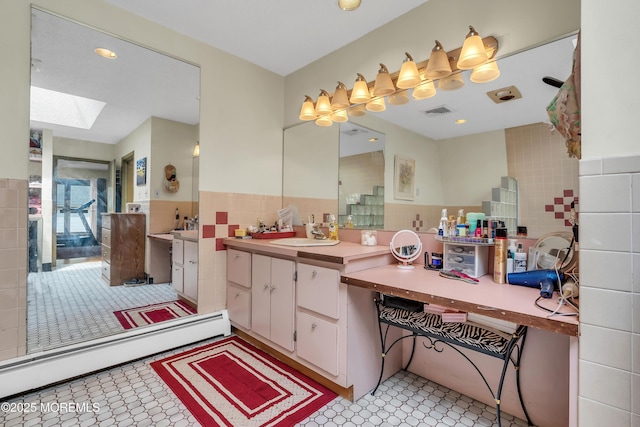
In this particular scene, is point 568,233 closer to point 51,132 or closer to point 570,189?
point 570,189

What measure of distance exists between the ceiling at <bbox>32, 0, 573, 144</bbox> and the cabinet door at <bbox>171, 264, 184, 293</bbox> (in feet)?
3.62

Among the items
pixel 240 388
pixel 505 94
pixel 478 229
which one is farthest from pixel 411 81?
pixel 240 388

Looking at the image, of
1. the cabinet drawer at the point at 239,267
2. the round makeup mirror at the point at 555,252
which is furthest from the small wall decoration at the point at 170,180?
the round makeup mirror at the point at 555,252

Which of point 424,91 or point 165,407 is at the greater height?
point 424,91

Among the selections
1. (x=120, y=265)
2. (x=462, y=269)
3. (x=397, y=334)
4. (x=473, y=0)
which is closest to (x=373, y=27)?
(x=473, y=0)

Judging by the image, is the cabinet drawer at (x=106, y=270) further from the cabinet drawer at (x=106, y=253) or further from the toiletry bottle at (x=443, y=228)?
the toiletry bottle at (x=443, y=228)

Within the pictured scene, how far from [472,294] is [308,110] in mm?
1963

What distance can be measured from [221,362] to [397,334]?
1265 mm

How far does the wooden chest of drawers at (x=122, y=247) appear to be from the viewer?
2.09 metres

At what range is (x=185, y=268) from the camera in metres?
2.44

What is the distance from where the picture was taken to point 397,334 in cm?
195

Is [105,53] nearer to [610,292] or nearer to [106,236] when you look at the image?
[106,236]

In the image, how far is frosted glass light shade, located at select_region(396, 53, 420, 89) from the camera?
1851 mm

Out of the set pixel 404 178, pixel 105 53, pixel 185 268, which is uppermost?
pixel 105 53
